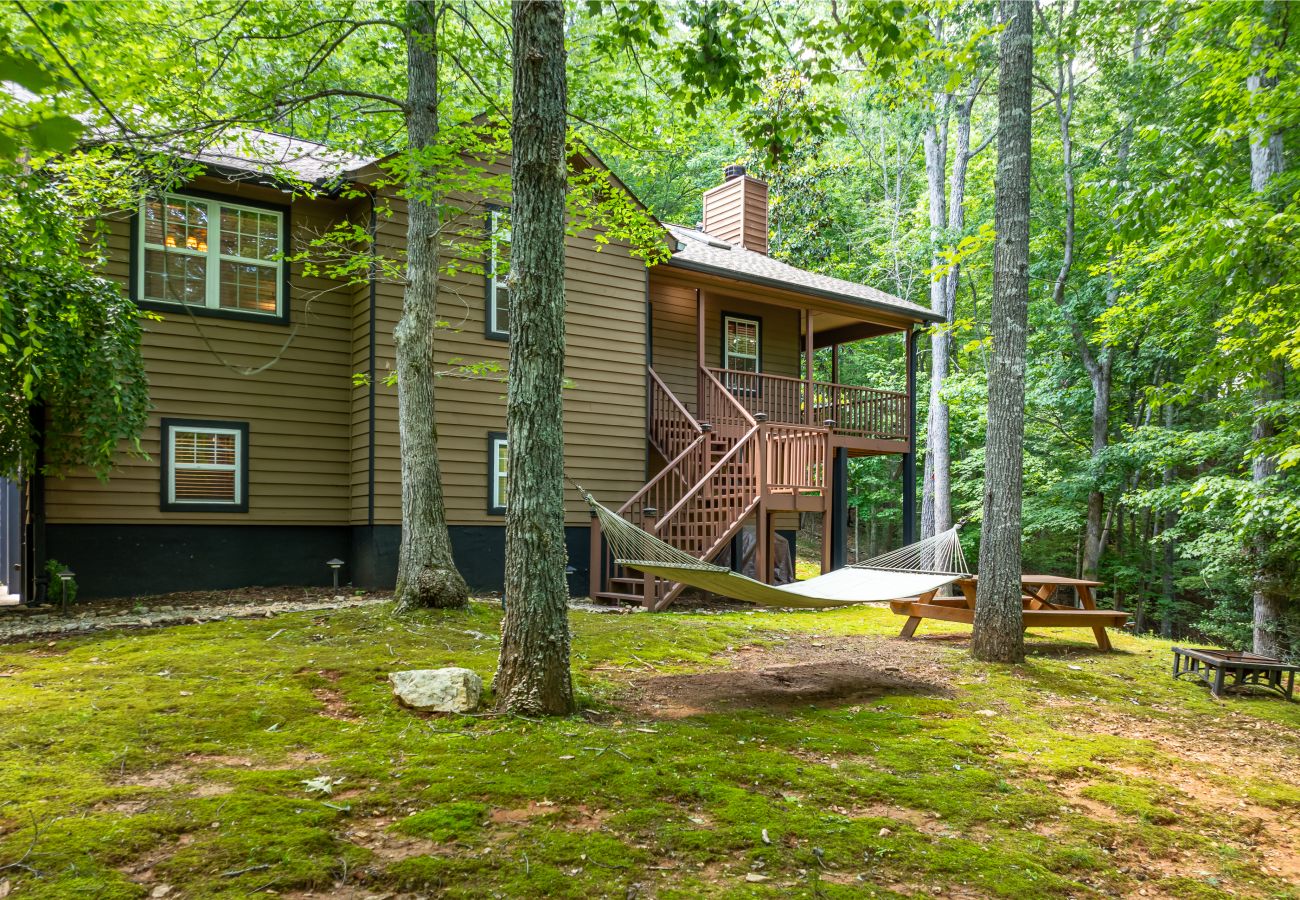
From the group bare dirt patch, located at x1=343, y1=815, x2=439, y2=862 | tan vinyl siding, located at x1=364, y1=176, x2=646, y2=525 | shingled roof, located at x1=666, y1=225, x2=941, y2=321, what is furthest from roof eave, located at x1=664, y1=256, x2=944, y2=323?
bare dirt patch, located at x1=343, y1=815, x2=439, y2=862

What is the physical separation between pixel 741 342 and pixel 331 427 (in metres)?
6.66

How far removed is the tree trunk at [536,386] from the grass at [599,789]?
0.92 feet

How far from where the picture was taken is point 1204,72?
367 inches

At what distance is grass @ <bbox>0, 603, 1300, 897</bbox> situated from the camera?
269 cm

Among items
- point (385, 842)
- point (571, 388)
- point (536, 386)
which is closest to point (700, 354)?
point (571, 388)

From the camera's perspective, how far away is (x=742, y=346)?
13.7 metres

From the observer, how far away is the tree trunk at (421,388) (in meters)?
7.04

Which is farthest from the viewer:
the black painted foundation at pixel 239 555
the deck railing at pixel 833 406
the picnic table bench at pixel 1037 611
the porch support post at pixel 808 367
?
the deck railing at pixel 833 406

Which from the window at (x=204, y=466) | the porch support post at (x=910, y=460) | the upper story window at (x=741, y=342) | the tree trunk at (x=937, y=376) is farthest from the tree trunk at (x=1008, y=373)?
the window at (x=204, y=466)

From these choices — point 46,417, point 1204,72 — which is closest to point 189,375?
point 46,417

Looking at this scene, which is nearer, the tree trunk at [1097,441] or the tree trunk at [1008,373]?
the tree trunk at [1008,373]

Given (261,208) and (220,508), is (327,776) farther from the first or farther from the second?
(261,208)

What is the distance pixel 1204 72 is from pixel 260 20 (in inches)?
384

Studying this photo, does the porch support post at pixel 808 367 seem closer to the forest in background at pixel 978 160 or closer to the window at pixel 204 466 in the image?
the forest in background at pixel 978 160
